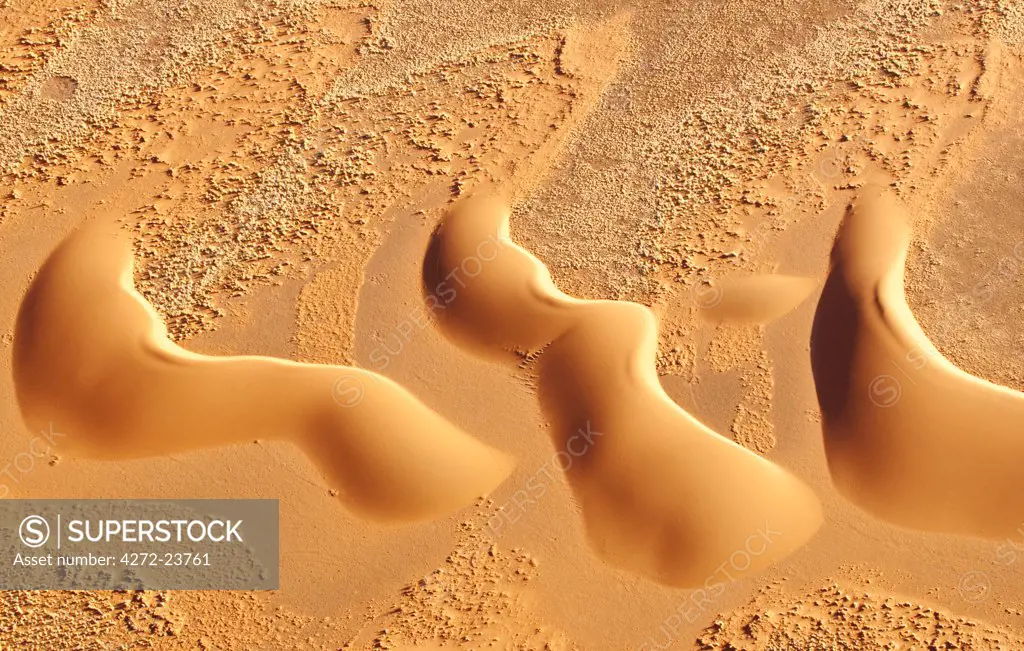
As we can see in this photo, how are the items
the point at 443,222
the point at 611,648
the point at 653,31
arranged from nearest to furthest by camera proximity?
the point at 611,648 → the point at 443,222 → the point at 653,31

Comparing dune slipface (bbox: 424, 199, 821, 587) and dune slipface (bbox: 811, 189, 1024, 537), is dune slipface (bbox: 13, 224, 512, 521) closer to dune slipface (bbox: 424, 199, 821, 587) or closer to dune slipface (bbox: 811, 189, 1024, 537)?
dune slipface (bbox: 424, 199, 821, 587)

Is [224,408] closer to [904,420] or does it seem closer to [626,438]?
[626,438]

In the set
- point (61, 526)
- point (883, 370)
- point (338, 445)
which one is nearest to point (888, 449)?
point (883, 370)

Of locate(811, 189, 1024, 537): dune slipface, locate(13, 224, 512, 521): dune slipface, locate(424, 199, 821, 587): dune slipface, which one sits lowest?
locate(811, 189, 1024, 537): dune slipface

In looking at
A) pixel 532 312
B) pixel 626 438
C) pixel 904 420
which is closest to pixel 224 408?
pixel 532 312

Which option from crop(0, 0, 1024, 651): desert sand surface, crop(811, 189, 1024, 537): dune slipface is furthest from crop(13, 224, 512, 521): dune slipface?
crop(811, 189, 1024, 537): dune slipface

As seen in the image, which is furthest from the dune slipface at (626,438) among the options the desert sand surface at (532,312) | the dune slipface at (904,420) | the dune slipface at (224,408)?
the dune slipface at (224,408)

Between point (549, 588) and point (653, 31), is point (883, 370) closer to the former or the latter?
point (549, 588)
